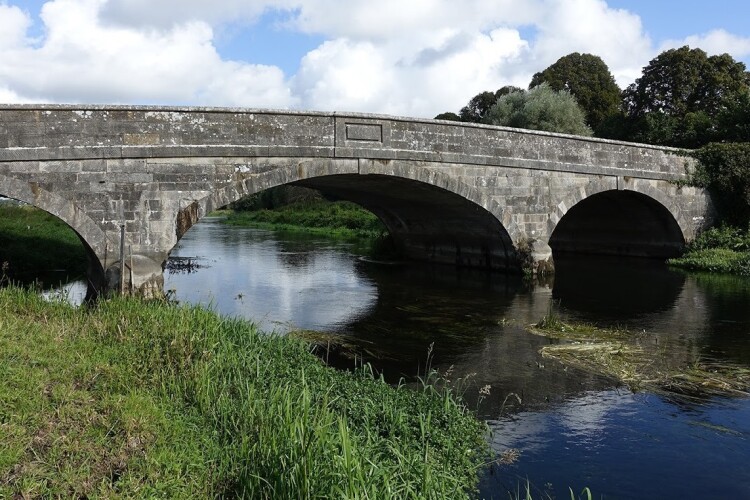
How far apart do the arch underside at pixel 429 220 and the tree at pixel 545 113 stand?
14.6 m

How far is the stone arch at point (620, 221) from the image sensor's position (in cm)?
1963

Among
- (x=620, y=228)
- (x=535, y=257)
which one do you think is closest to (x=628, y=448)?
(x=535, y=257)

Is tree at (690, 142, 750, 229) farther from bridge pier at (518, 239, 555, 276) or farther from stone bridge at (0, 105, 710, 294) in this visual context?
bridge pier at (518, 239, 555, 276)

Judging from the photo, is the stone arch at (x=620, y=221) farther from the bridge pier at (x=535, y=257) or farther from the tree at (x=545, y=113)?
the tree at (x=545, y=113)

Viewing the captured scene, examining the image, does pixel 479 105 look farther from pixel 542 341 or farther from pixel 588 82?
pixel 542 341

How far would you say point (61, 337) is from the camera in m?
7.13

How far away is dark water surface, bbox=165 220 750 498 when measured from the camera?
5941mm

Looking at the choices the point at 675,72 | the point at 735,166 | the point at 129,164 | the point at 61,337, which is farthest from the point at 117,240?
the point at 675,72

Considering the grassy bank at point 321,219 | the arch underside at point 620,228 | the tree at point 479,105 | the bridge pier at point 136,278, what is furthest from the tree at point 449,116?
the bridge pier at point 136,278

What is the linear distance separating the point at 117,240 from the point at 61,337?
5.78 metres

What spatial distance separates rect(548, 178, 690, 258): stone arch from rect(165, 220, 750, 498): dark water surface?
169 centimetres

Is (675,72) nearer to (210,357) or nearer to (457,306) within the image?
(457,306)

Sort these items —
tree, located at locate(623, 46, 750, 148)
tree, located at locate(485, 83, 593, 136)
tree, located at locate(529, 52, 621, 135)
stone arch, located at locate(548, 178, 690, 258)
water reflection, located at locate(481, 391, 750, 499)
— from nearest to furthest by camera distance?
water reflection, located at locate(481, 391, 750, 499) → stone arch, located at locate(548, 178, 690, 258) → tree, located at locate(623, 46, 750, 148) → tree, located at locate(485, 83, 593, 136) → tree, located at locate(529, 52, 621, 135)

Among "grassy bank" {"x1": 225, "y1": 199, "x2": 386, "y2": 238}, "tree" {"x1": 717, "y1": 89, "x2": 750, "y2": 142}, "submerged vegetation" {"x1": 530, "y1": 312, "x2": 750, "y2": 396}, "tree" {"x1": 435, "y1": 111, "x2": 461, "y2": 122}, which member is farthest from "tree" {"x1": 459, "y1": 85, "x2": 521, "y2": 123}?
"submerged vegetation" {"x1": 530, "y1": 312, "x2": 750, "y2": 396}
